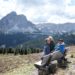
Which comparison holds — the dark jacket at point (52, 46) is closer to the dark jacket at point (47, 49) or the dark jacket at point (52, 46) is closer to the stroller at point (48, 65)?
the dark jacket at point (47, 49)

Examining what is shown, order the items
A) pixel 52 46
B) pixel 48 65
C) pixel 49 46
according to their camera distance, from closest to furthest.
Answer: pixel 48 65
pixel 49 46
pixel 52 46

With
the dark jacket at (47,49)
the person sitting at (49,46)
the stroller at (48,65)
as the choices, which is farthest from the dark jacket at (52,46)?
the stroller at (48,65)

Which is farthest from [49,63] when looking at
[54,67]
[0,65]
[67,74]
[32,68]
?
[0,65]

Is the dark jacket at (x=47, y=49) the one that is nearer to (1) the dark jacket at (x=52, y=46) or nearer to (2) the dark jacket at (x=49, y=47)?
(2) the dark jacket at (x=49, y=47)

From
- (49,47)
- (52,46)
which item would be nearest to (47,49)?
(49,47)

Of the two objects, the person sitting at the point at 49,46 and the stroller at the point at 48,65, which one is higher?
the person sitting at the point at 49,46

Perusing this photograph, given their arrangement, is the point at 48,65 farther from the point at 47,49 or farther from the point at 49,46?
the point at 49,46

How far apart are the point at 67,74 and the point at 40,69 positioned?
2.24 metres

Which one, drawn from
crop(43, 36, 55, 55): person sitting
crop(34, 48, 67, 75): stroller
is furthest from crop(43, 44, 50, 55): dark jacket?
crop(34, 48, 67, 75): stroller

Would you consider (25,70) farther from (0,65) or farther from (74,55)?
(0,65)

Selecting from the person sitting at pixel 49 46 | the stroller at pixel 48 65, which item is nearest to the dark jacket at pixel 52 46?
the person sitting at pixel 49 46

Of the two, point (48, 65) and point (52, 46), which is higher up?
point (52, 46)

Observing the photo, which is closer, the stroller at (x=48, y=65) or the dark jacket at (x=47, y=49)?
the stroller at (x=48, y=65)

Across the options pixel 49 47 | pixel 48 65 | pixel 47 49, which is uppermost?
pixel 49 47
